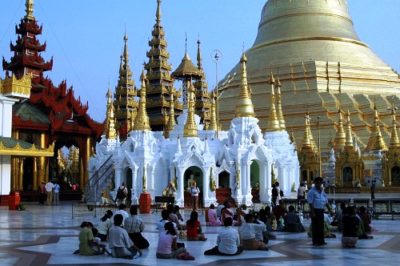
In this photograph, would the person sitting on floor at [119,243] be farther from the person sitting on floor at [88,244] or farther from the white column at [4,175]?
the white column at [4,175]

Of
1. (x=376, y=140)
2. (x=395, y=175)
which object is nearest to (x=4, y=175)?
(x=395, y=175)

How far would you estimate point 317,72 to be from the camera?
5212 centimetres

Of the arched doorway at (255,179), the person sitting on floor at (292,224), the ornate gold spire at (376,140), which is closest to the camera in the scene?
the person sitting on floor at (292,224)

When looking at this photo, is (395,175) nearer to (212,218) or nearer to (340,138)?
(340,138)

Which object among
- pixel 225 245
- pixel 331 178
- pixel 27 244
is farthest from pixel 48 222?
pixel 331 178

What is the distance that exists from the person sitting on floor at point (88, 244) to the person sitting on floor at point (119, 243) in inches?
17.4

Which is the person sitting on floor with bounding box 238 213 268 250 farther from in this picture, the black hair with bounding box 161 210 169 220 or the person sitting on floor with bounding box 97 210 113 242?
the person sitting on floor with bounding box 97 210 113 242

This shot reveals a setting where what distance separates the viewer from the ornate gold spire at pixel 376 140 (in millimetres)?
42594

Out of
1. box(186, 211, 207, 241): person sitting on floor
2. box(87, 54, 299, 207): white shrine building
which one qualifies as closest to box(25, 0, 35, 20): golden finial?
box(87, 54, 299, 207): white shrine building

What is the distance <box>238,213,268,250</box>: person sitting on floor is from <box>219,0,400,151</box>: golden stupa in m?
35.0

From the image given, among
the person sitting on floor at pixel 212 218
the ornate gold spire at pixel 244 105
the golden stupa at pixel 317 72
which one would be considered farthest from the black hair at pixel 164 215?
the golden stupa at pixel 317 72

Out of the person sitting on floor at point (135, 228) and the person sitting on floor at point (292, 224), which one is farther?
the person sitting on floor at point (292, 224)

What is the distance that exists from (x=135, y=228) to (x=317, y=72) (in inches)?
1676

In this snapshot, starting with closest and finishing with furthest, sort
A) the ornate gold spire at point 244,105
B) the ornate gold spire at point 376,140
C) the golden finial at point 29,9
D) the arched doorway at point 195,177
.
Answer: the arched doorway at point 195,177 < the ornate gold spire at point 244,105 < the ornate gold spire at point 376,140 < the golden finial at point 29,9
